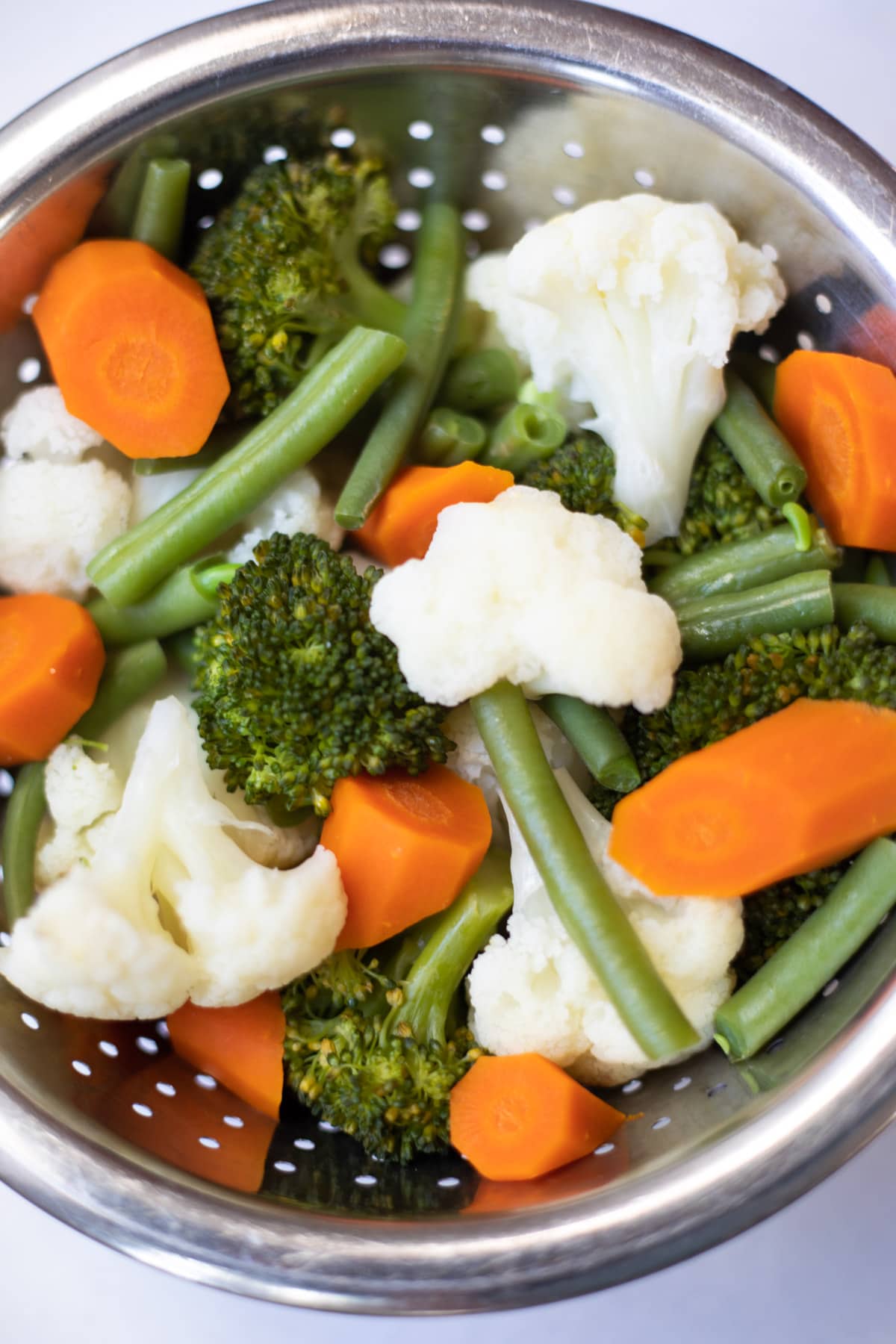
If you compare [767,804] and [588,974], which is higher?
[767,804]

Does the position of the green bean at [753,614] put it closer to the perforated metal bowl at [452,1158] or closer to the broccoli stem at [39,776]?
the perforated metal bowl at [452,1158]

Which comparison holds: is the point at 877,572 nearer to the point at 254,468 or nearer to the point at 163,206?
the point at 254,468

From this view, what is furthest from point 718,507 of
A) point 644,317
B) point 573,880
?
point 573,880

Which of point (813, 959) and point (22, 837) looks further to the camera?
point (22, 837)

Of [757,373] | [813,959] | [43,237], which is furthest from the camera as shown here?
[757,373]

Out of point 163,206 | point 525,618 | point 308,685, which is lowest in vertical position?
point 308,685

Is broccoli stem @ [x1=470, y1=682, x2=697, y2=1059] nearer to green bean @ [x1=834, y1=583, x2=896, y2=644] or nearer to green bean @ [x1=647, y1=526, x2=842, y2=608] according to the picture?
green bean @ [x1=647, y1=526, x2=842, y2=608]

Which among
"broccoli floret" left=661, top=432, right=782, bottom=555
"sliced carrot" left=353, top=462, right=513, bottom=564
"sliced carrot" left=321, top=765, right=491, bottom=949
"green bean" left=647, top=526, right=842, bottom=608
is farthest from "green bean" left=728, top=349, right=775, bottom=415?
"sliced carrot" left=321, top=765, right=491, bottom=949
